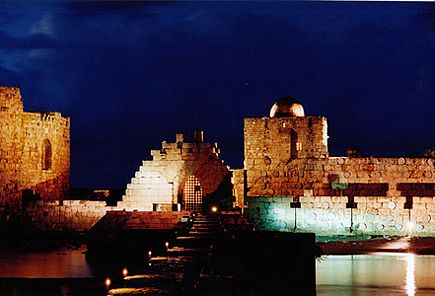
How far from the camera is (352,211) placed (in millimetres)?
21547

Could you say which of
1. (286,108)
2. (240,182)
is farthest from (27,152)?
(286,108)

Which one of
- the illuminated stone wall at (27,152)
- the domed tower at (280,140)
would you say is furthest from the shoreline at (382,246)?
the illuminated stone wall at (27,152)

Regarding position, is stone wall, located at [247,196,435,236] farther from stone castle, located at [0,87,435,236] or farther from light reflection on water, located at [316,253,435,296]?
light reflection on water, located at [316,253,435,296]

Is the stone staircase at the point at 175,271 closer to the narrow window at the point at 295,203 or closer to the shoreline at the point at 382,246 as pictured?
the shoreline at the point at 382,246

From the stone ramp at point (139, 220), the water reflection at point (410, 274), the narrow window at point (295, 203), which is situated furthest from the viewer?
the narrow window at point (295, 203)

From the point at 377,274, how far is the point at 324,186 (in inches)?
424

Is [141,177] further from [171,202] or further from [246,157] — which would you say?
[246,157]

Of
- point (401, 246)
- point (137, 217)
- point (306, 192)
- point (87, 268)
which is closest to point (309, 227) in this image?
point (306, 192)

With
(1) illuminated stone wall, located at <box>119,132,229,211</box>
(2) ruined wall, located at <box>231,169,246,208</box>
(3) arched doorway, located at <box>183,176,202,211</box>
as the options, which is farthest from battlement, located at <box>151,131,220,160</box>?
(2) ruined wall, located at <box>231,169,246,208</box>

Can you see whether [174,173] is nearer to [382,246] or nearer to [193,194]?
[193,194]

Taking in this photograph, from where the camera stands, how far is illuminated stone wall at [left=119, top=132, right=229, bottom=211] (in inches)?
931

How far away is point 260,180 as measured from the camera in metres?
29.8

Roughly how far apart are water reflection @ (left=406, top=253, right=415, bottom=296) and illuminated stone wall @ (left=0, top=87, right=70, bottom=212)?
1379cm

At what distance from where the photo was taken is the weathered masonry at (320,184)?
70.1 ft
